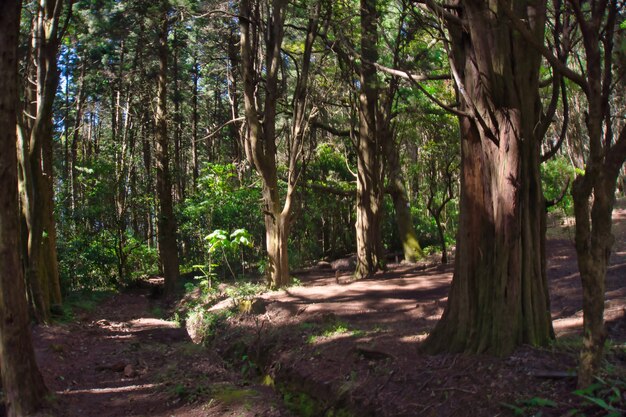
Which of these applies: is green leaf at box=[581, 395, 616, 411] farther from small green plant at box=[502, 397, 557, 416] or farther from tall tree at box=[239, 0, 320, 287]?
tall tree at box=[239, 0, 320, 287]

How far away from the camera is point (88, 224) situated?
21.1 m

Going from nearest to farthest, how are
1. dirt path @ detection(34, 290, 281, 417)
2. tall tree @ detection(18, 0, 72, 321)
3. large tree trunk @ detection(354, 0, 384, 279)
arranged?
1. dirt path @ detection(34, 290, 281, 417)
2. tall tree @ detection(18, 0, 72, 321)
3. large tree trunk @ detection(354, 0, 384, 279)

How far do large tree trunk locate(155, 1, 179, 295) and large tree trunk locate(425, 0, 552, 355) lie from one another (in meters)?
14.4

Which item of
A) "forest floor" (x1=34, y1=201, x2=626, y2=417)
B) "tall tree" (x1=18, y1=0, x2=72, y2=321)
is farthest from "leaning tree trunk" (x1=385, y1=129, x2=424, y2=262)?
"tall tree" (x1=18, y1=0, x2=72, y2=321)

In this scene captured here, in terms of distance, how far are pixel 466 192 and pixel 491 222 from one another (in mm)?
442

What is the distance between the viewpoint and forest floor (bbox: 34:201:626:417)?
4957 mm

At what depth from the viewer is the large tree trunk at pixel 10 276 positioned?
5.83m

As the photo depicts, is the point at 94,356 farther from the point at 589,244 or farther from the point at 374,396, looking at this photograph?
the point at 589,244

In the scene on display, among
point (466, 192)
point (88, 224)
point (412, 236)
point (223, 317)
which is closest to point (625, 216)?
point (412, 236)

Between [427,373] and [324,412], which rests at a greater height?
[427,373]

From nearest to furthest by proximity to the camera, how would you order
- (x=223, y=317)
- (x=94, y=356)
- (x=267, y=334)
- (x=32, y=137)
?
1. (x=267, y=334)
2. (x=94, y=356)
3. (x=32, y=137)
4. (x=223, y=317)

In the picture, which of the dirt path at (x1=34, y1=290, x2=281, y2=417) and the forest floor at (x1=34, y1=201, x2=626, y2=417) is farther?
the dirt path at (x1=34, y1=290, x2=281, y2=417)

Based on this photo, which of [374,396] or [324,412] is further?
[324,412]

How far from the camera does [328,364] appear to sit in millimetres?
6926
